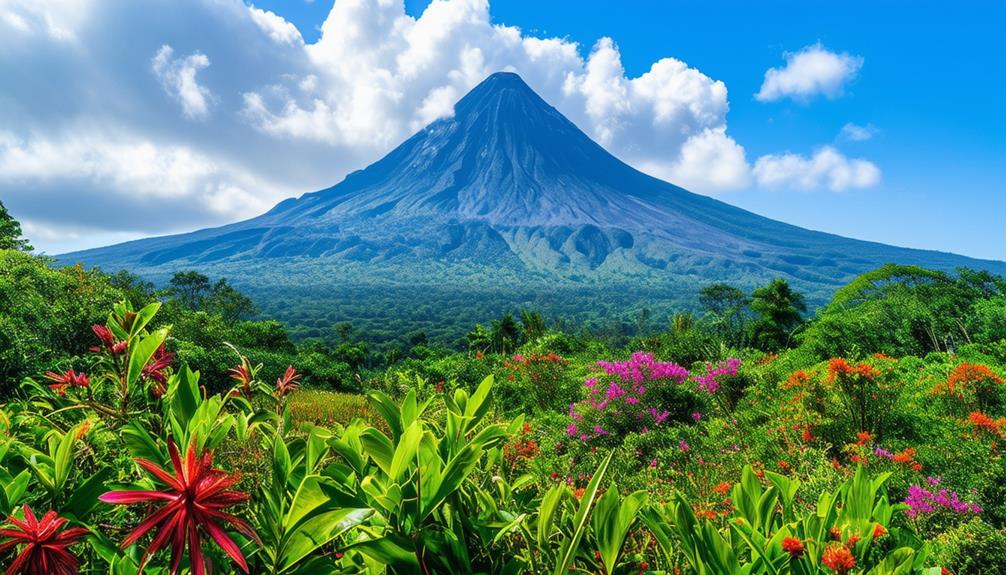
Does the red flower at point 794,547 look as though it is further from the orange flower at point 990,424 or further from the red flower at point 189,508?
the orange flower at point 990,424

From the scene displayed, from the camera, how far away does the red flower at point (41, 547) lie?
50 centimetres

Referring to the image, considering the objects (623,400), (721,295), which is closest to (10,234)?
(623,400)

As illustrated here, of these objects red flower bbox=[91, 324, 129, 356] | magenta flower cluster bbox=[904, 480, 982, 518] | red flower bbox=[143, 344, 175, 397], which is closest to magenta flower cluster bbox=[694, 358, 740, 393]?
magenta flower cluster bbox=[904, 480, 982, 518]

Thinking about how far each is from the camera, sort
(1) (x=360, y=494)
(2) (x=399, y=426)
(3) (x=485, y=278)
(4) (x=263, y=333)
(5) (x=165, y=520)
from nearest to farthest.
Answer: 1. (5) (x=165, y=520)
2. (1) (x=360, y=494)
3. (2) (x=399, y=426)
4. (4) (x=263, y=333)
5. (3) (x=485, y=278)

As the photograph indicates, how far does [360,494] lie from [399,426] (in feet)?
0.52

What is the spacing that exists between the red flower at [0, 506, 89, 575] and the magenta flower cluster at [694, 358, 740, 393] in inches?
216

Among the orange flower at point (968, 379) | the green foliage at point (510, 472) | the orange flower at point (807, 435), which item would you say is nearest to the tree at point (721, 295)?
the green foliage at point (510, 472)

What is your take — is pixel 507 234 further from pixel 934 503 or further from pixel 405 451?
pixel 405 451

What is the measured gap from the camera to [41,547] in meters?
0.52

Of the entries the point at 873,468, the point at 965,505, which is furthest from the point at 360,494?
the point at 873,468

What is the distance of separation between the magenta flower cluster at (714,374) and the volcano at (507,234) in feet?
348

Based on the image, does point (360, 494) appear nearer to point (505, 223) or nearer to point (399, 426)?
point (399, 426)

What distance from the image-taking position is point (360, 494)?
0.69m

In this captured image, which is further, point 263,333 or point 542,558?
point 263,333
